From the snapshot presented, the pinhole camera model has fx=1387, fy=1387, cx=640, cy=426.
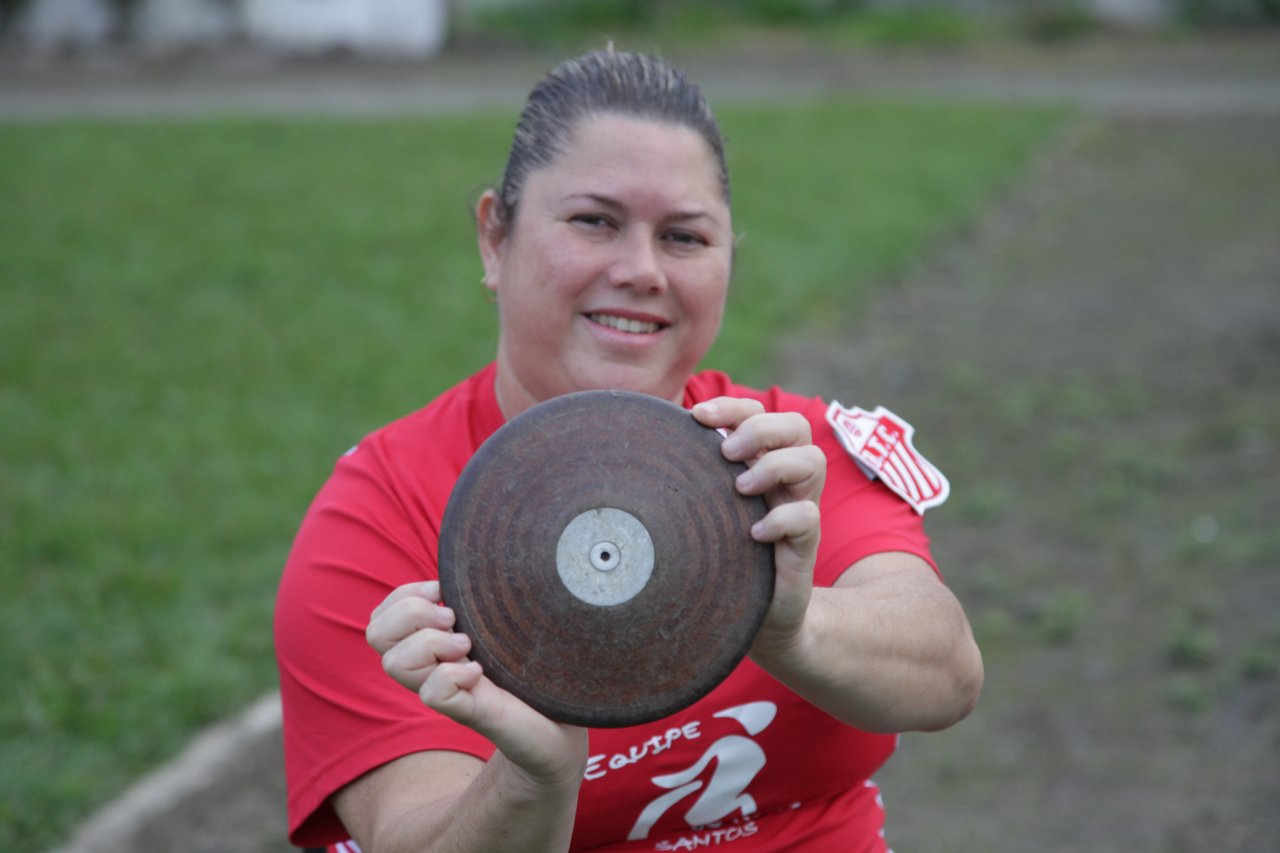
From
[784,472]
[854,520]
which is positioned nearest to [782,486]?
[784,472]

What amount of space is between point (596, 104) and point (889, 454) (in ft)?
2.63

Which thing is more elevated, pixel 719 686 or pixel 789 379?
pixel 719 686

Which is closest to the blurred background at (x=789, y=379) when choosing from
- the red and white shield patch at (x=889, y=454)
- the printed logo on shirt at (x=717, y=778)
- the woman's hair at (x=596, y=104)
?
the woman's hair at (x=596, y=104)

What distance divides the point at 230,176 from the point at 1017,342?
21.4 feet

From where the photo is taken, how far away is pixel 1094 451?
21.8 feet

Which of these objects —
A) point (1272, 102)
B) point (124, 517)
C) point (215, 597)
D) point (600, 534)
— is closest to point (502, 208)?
point (600, 534)

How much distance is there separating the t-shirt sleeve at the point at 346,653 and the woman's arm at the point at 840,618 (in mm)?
564

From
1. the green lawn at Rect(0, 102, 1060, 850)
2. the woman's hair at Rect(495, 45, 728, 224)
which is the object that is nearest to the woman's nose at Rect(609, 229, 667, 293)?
the woman's hair at Rect(495, 45, 728, 224)

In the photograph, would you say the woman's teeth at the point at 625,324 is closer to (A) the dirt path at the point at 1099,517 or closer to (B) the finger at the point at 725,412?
(B) the finger at the point at 725,412

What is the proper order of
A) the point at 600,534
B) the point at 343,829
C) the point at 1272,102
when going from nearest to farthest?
the point at 600,534
the point at 343,829
the point at 1272,102

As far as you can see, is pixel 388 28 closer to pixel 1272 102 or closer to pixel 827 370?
pixel 1272 102

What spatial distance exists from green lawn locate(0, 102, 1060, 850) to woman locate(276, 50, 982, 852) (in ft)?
3.75

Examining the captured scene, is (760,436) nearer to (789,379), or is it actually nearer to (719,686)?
(719,686)

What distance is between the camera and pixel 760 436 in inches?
70.4
